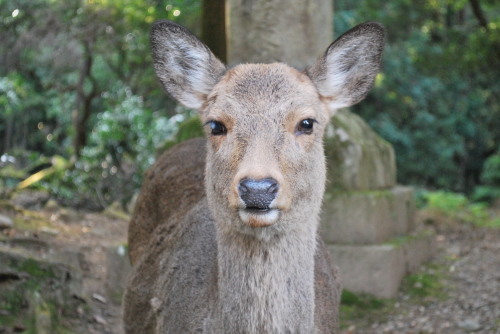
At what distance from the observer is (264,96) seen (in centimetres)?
320

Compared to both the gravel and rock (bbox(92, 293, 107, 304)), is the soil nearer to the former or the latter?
rock (bbox(92, 293, 107, 304))

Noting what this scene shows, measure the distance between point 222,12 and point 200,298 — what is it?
589 centimetres

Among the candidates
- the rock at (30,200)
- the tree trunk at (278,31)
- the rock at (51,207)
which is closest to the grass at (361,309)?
the tree trunk at (278,31)

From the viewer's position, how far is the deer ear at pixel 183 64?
360 cm

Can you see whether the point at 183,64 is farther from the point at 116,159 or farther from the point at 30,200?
the point at 116,159

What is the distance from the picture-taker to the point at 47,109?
63.3 ft

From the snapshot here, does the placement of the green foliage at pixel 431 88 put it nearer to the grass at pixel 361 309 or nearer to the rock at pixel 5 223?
the grass at pixel 361 309

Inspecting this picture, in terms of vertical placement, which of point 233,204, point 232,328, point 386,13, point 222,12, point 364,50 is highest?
point 386,13

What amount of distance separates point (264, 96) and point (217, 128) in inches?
12.7

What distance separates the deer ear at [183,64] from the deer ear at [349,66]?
62cm

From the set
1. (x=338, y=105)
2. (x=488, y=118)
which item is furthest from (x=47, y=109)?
(x=338, y=105)

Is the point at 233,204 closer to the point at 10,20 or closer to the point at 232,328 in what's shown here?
the point at 232,328

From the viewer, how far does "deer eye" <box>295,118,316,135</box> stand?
10.5 ft

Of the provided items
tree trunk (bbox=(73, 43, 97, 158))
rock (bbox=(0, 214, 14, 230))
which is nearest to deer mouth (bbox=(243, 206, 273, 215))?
rock (bbox=(0, 214, 14, 230))
